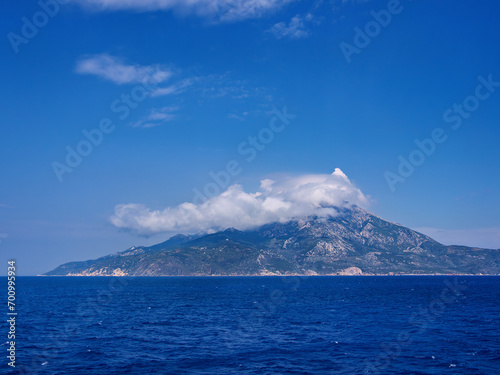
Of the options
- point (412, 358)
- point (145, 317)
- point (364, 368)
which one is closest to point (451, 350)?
point (412, 358)

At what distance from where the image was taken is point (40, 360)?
60969mm

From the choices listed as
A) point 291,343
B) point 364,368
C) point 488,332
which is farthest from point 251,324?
Result: point 488,332

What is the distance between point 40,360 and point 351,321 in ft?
253

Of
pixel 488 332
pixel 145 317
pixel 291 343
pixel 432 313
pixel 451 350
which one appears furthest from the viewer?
pixel 432 313

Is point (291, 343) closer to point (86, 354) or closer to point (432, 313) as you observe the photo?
point (86, 354)

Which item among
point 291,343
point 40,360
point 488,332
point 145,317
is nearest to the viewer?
point 40,360

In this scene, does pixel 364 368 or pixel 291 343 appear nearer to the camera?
pixel 364 368

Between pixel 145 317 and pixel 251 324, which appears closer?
pixel 251 324

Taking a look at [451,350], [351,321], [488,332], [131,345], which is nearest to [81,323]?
[131,345]

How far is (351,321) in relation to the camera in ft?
328

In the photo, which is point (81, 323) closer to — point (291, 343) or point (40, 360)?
point (40, 360)

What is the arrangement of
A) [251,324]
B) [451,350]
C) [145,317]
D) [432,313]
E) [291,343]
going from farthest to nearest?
[432,313] < [145,317] < [251,324] < [291,343] < [451,350]

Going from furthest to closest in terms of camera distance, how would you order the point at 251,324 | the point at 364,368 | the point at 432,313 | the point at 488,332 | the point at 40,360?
the point at 432,313 < the point at 251,324 < the point at 488,332 < the point at 40,360 < the point at 364,368

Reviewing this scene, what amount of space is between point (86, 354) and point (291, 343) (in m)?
39.8
